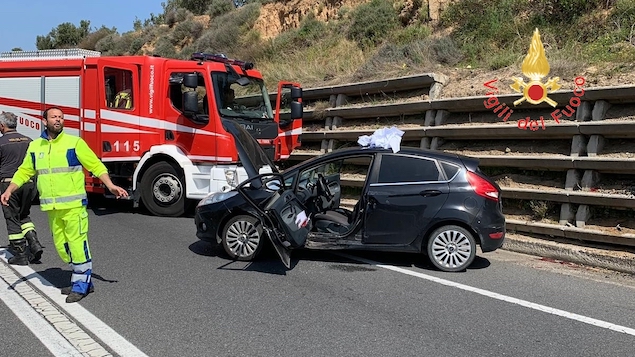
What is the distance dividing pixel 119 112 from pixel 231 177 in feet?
8.55

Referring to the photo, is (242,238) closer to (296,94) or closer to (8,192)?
(8,192)

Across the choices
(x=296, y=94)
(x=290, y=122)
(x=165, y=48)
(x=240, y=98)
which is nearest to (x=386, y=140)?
(x=240, y=98)

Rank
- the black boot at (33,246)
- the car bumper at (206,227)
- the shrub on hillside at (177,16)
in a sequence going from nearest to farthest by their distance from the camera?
the black boot at (33,246)
the car bumper at (206,227)
the shrub on hillside at (177,16)

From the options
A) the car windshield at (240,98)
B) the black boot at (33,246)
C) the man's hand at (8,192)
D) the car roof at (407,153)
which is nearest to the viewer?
the man's hand at (8,192)

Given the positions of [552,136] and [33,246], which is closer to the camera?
[33,246]

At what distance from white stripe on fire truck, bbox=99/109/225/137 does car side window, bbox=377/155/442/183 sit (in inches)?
139

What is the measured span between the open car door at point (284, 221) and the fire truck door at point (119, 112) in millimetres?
3954

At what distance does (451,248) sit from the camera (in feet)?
21.6

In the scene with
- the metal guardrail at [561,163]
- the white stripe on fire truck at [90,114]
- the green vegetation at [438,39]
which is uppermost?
the green vegetation at [438,39]

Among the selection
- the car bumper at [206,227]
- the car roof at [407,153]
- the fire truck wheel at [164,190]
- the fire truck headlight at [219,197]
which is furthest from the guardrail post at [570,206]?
the fire truck wheel at [164,190]

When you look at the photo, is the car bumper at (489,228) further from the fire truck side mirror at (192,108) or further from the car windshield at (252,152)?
the fire truck side mirror at (192,108)

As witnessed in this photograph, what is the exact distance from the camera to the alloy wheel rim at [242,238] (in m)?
6.85

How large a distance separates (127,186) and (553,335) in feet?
26.1

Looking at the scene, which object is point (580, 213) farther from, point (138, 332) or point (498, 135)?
point (138, 332)
